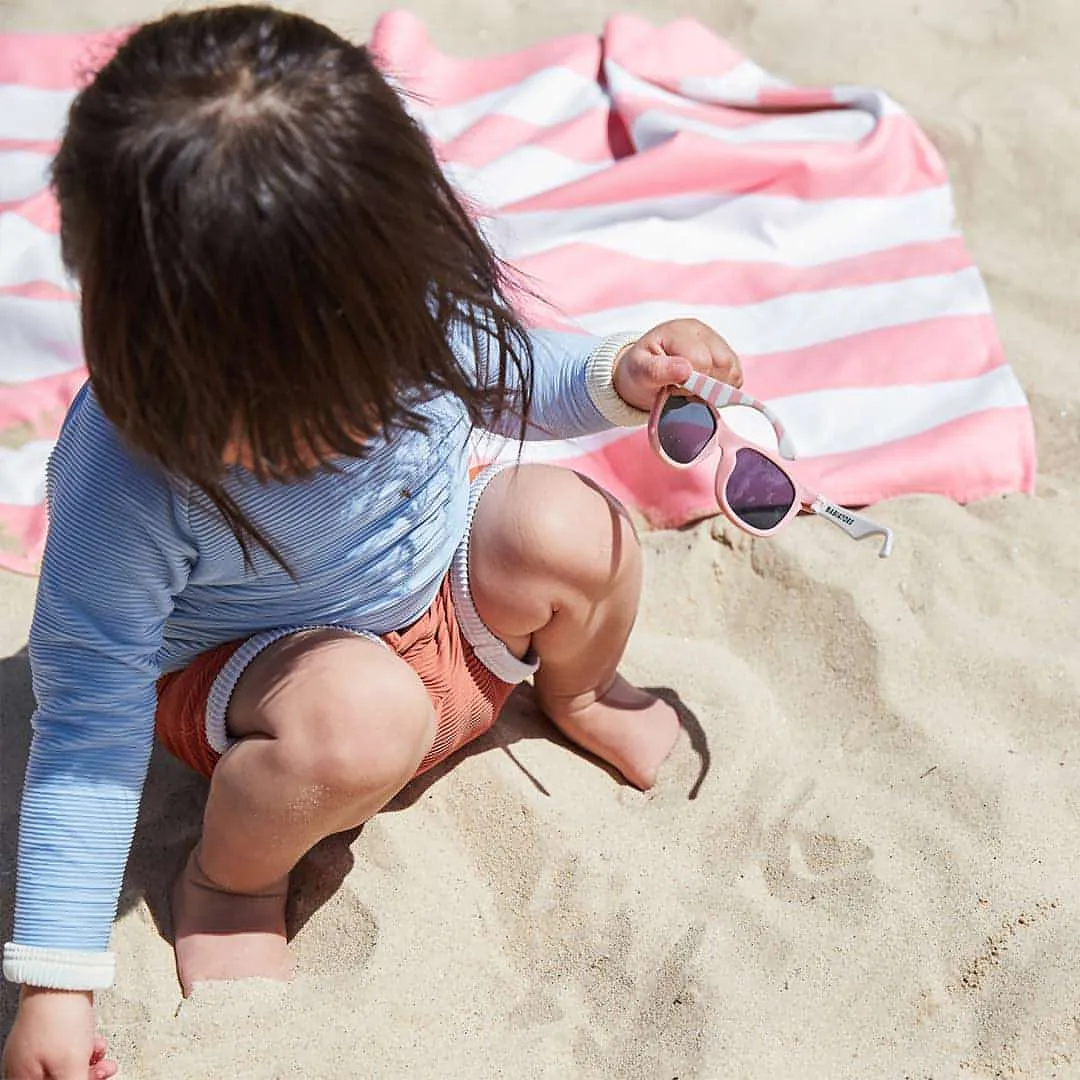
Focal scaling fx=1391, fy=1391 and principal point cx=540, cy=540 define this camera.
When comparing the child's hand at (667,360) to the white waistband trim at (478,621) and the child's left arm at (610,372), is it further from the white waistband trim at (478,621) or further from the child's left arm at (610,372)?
the white waistband trim at (478,621)

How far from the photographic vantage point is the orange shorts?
1.41 metres

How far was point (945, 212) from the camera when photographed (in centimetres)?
235

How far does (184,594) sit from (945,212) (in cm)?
155

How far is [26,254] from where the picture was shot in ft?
7.16

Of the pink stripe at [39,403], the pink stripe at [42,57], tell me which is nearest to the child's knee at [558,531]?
the pink stripe at [39,403]

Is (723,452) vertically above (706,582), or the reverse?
(723,452)

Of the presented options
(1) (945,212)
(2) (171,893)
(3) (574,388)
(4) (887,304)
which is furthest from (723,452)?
(1) (945,212)

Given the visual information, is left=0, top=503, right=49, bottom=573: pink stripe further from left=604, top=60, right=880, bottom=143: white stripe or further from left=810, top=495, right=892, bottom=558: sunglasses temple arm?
left=604, top=60, right=880, bottom=143: white stripe

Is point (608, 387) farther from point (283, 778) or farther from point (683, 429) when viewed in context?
point (283, 778)

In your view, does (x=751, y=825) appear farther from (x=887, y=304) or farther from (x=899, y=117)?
(x=899, y=117)

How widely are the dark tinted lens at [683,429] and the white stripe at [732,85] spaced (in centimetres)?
129

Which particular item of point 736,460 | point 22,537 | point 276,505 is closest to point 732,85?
point 736,460

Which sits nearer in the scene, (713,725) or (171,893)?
(171,893)

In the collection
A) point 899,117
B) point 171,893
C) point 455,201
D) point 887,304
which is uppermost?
point 455,201
